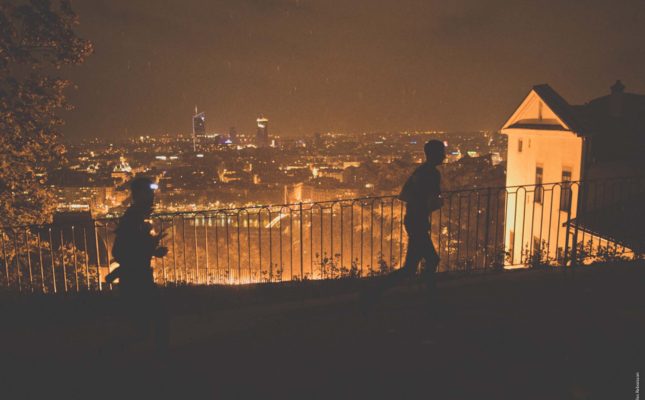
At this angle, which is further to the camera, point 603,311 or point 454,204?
point 454,204

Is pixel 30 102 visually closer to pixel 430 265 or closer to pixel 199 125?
pixel 430 265

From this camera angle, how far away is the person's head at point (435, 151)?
4.89 m

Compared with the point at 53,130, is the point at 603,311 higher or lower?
lower

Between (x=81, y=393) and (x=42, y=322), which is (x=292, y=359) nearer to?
(x=81, y=393)

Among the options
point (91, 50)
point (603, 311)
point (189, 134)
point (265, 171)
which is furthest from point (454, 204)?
point (189, 134)

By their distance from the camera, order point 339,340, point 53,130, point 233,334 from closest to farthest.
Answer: point 339,340, point 233,334, point 53,130

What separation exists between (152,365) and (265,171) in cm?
6390

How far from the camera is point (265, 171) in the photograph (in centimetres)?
6769

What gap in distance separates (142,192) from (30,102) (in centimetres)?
960

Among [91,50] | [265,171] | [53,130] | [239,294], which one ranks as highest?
[91,50]

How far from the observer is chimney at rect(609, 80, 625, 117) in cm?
1861

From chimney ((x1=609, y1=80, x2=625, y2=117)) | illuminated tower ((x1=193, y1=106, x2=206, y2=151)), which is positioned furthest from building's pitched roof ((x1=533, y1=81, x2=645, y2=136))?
illuminated tower ((x1=193, y1=106, x2=206, y2=151))

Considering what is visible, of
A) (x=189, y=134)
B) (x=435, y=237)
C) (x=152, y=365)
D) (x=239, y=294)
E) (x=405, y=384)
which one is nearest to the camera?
(x=405, y=384)

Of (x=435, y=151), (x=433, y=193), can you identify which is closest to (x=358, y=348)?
(x=433, y=193)
